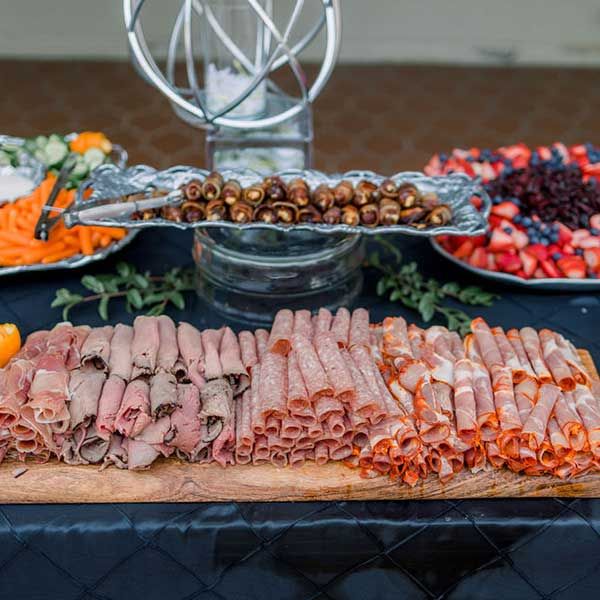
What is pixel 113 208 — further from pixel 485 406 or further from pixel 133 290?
pixel 485 406

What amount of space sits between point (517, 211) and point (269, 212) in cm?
57

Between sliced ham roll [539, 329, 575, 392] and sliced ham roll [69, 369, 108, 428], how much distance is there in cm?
73

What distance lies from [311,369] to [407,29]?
3675 millimetres

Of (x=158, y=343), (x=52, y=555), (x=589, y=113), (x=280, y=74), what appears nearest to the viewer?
(x=52, y=555)

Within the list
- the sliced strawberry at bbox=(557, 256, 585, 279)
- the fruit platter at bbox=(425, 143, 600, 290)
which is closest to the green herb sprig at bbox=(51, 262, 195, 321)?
the fruit platter at bbox=(425, 143, 600, 290)

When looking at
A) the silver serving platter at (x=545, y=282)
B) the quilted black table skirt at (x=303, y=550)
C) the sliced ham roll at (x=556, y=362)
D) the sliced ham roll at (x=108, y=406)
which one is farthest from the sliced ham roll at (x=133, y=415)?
the silver serving platter at (x=545, y=282)

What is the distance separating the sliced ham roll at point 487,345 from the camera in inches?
54.0

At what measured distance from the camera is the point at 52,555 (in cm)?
123

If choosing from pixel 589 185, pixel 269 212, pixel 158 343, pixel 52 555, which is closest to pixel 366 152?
pixel 589 185

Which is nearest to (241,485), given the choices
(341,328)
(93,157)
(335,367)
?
(335,367)

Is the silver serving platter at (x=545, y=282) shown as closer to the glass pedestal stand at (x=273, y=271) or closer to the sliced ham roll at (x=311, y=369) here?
the glass pedestal stand at (x=273, y=271)

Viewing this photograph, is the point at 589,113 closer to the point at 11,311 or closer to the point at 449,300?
the point at 449,300

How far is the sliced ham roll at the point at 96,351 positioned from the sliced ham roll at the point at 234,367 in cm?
18

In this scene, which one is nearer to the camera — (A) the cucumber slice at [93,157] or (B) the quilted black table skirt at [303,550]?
(B) the quilted black table skirt at [303,550]
